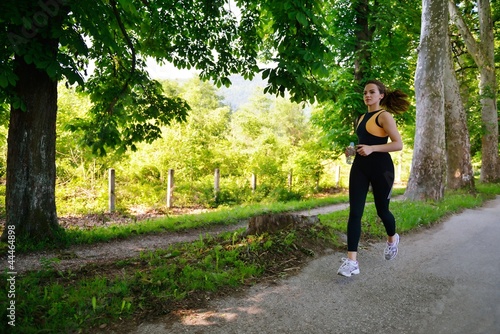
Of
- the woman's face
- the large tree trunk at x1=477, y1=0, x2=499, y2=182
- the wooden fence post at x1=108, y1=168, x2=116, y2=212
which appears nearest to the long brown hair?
the woman's face

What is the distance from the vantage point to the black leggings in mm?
3719

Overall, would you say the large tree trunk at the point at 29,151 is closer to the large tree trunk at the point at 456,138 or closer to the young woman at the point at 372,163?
the young woman at the point at 372,163

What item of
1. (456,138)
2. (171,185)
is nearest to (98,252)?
(171,185)

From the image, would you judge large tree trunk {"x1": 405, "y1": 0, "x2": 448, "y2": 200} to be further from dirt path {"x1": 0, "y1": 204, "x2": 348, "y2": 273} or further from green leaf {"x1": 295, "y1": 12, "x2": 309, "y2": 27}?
green leaf {"x1": 295, "y1": 12, "x2": 309, "y2": 27}

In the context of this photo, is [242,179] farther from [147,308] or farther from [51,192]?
[147,308]

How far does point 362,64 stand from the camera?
42.9 ft

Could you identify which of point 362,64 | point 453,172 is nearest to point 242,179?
point 362,64

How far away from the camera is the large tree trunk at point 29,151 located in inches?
227

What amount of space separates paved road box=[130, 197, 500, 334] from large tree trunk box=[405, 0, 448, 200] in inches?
195

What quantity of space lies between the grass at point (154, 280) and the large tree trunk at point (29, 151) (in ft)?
6.94

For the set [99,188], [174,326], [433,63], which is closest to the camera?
[174,326]

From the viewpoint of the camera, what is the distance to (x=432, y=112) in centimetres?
948

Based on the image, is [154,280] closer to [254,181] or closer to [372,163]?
[372,163]

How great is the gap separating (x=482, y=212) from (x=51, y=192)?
401 inches
